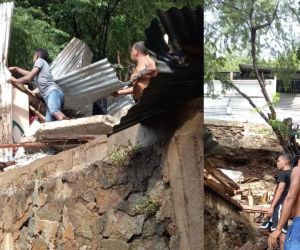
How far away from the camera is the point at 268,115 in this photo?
3055 mm

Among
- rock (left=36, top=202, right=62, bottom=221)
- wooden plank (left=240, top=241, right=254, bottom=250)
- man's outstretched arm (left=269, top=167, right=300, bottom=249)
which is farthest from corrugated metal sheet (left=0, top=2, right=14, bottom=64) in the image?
man's outstretched arm (left=269, top=167, right=300, bottom=249)

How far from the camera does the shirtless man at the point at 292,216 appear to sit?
9.87ft

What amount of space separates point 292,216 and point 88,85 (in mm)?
3898

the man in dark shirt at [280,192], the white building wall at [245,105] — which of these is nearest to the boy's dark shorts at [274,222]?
the man in dark shirt at [280,192]

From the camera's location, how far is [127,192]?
418 centimetres

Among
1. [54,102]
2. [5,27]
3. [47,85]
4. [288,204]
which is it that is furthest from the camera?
[5,27]

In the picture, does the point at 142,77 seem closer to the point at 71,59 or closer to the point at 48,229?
the point at 48,229

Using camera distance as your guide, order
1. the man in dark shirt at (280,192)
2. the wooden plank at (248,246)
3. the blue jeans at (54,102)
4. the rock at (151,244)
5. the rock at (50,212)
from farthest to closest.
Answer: the blue jeans at (54,102)
the rock at (50,212)
the rock at (151,244)
the wooden plank at (248,246)
the man in dark shirt at (280,192)

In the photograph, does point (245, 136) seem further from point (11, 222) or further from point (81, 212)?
point (11, 222)

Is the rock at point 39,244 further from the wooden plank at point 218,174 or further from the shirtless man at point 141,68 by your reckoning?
the wooden plank at point 218,174

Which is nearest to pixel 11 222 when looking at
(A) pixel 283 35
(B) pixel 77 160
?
(B) pixel 77 160

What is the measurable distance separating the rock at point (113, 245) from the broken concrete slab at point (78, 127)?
135 centimetres

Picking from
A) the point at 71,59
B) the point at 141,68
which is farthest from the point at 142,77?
the point at 71,59

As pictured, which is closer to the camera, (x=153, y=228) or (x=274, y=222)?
(x=274, y=222)
